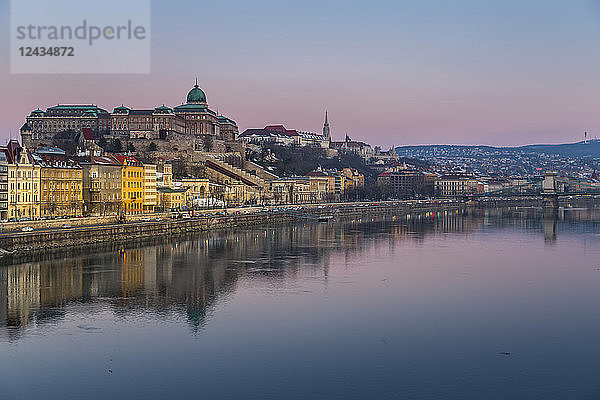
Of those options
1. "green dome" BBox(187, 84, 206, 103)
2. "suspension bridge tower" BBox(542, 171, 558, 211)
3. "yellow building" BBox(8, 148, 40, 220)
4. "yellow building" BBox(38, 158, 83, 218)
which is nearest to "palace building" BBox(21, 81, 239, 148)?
"green dome" BBox(187, 84, 206, 103)

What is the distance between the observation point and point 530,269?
74.5 ft

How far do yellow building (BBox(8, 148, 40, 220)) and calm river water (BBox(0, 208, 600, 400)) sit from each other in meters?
3.92

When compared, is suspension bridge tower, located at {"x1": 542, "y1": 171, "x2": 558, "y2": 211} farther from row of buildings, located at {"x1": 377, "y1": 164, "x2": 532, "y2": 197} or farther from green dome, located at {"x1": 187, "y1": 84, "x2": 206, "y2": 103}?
green dome, located at {"x1": 187, "y1": 84, "x2": 206, "y2": 103}

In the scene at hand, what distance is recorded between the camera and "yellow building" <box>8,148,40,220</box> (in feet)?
83.7

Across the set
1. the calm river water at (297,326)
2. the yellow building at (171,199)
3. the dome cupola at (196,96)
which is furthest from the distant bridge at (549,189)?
the calm river water at (297,326)

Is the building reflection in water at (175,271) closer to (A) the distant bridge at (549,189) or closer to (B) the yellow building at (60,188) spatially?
(B) the yellow building at (60,188)

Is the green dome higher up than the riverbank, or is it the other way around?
the green dome

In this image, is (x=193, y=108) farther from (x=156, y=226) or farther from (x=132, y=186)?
(x=156, y=226)

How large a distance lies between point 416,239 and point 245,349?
19.8 meters

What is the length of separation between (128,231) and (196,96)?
31025mm

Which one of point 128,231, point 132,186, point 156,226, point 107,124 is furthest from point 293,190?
point 128,231

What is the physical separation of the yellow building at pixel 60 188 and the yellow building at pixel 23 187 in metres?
0.63

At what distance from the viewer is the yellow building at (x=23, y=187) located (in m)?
25.5

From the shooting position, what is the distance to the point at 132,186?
32.7 meters
